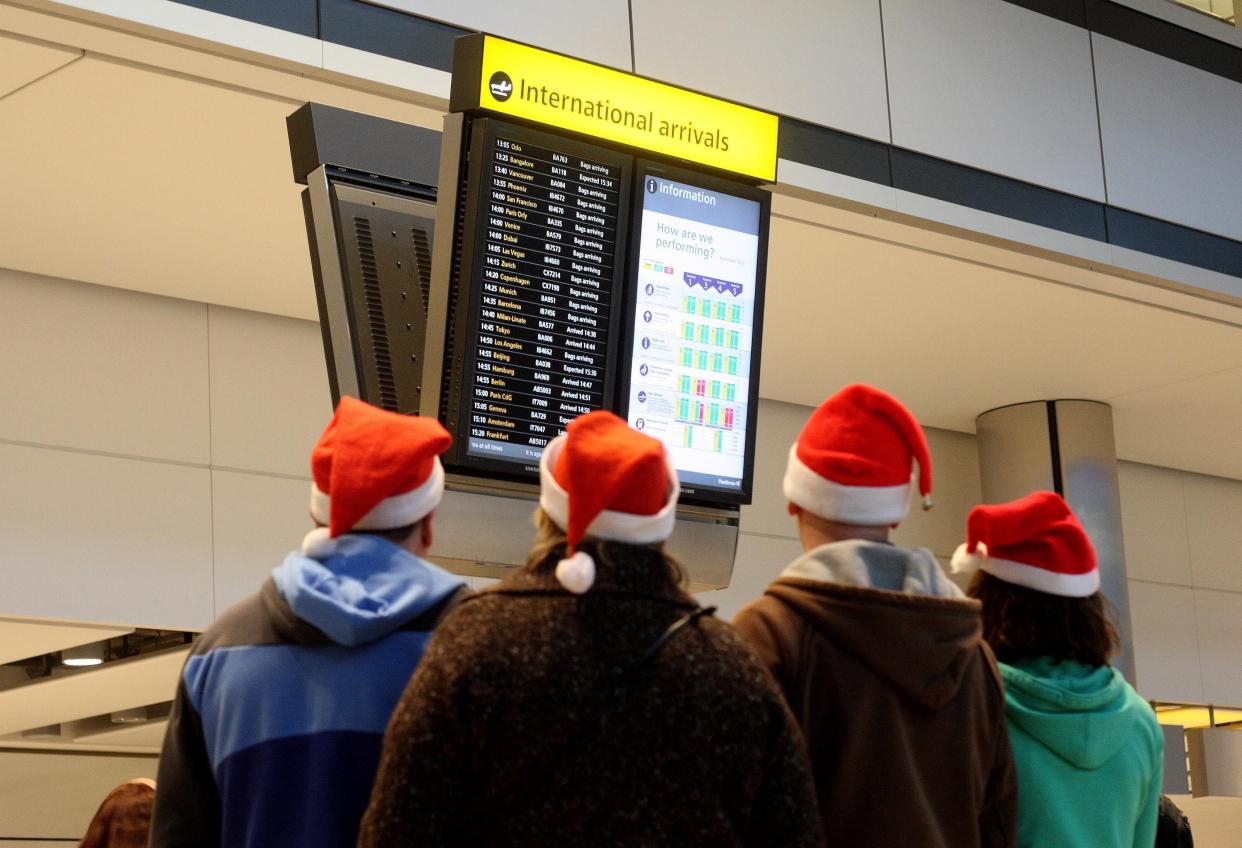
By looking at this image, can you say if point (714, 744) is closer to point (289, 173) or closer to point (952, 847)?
point (952, 847)

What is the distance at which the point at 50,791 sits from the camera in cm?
1195

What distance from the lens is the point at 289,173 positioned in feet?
17.4

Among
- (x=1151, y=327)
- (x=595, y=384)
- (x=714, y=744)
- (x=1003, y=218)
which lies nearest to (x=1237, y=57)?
(x=1151, y=327)

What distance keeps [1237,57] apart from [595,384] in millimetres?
5294

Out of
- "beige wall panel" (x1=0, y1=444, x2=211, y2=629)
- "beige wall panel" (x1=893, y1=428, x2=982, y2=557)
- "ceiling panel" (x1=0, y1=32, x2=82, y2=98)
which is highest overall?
"ceiling panel" (x1=0, y1=32, x2=82, y2=98)

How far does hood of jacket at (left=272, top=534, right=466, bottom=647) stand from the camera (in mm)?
2010

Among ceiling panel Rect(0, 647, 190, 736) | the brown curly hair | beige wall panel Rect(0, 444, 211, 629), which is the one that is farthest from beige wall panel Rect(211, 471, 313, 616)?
the brown curly hair

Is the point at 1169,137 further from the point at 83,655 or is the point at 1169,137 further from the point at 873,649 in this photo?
the point at 83,655

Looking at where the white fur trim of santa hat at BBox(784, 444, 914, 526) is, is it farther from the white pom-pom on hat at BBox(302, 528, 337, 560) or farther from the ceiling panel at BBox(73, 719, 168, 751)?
the ceiling panel at BBox(73, 719, 168, 751)

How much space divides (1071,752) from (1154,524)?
7.38 metres

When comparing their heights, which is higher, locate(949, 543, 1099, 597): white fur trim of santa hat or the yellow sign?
the yellow sign

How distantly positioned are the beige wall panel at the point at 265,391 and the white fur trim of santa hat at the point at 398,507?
4.50m

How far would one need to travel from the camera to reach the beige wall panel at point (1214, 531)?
962 centimetres

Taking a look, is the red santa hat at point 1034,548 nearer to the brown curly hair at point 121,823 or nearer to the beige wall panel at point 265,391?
the brown curly hair at point 121,823
